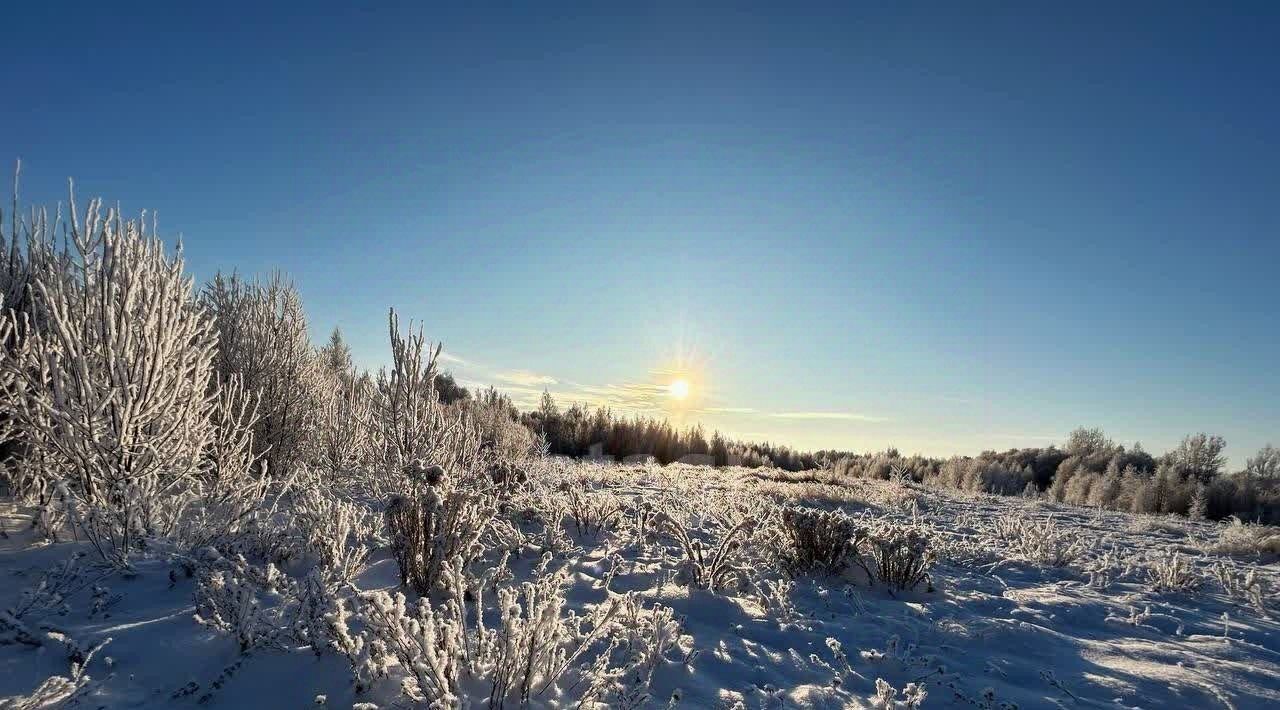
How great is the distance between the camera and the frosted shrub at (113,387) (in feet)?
12.0

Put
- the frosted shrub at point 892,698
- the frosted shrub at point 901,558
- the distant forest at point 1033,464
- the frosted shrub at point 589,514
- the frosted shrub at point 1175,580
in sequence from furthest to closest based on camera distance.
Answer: the distant forest at point 1033,464 < the frosted shrub at point 589,514 < the frosted shrub at point 1175,580 < the frosted shrub at point 901,558 < the frosted shrub at point 892,698

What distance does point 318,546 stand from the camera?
4113 millimetres

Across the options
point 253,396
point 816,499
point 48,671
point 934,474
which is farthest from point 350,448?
point 934,474

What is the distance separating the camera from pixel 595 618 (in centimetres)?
279

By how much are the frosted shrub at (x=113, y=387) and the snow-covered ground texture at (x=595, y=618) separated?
0.39 meters

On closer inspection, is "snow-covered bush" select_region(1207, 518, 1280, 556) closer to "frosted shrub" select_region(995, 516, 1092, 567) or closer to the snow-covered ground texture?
"frosted shrub" select_region(995, 516, 1092, 567)

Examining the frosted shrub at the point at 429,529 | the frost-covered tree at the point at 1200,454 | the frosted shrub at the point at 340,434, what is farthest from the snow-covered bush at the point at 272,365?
the frost-covered tree at the point at 1200,454

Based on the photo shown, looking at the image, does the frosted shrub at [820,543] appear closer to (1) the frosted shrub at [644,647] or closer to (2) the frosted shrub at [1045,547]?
(1) the frosted shrub at [644,647]

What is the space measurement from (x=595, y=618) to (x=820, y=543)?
301cm

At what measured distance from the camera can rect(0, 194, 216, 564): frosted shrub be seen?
144 inches

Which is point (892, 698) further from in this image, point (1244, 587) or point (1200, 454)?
point (1200, 454)

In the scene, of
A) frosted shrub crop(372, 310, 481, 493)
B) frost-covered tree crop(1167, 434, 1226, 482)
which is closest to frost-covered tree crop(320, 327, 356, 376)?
frosted shrub crop(372, 310, 481, 493)

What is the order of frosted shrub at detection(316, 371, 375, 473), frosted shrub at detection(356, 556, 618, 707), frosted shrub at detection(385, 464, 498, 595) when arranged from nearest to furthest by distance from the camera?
frosted shrub at detection(356, 556, 618, 707) → frosted shrub at detection(385, 464, 498, 595) → frosted shrub at detection(316, 371, 375, 473)

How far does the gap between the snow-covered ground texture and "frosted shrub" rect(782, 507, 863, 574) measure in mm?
18
